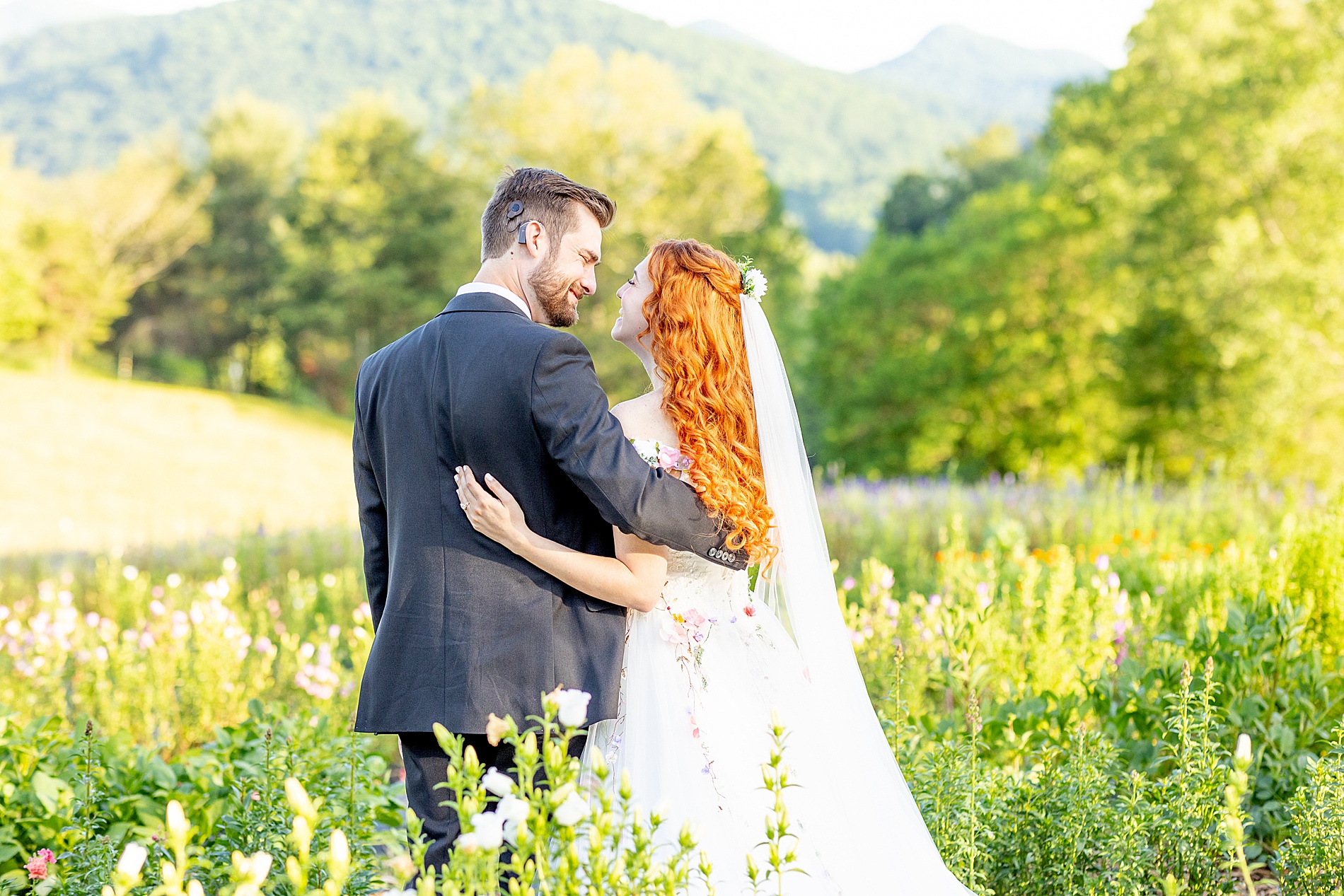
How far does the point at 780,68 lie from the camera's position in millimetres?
139750

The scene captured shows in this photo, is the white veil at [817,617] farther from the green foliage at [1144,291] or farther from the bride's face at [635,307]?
the green foliage at [1144,291]

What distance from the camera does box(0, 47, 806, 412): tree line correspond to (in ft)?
90.5

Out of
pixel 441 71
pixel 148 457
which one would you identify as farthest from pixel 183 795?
pixel 441 71

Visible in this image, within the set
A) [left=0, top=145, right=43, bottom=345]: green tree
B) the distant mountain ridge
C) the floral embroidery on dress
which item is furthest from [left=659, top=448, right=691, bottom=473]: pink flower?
the distant mountain ridge

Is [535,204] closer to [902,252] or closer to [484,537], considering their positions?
[484,537]

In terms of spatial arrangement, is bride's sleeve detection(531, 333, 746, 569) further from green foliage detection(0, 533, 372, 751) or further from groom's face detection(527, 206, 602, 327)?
green foliage detection(0, 533, 372, 751)

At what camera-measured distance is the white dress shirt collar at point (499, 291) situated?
2512 millimetres

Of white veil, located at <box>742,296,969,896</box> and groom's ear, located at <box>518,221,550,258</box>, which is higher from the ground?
groom's ear, located at <box>518,221,550,258</box>

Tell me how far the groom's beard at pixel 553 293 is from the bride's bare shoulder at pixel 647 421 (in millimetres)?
273

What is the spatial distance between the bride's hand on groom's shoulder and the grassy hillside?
16.1 metres

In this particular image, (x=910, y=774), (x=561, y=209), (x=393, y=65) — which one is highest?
(x=393, y=65)

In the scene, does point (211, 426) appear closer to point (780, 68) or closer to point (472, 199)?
point (472, 199)

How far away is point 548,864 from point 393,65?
15002 centimetres

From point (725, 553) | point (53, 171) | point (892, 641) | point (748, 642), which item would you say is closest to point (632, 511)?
point (725, 553)
